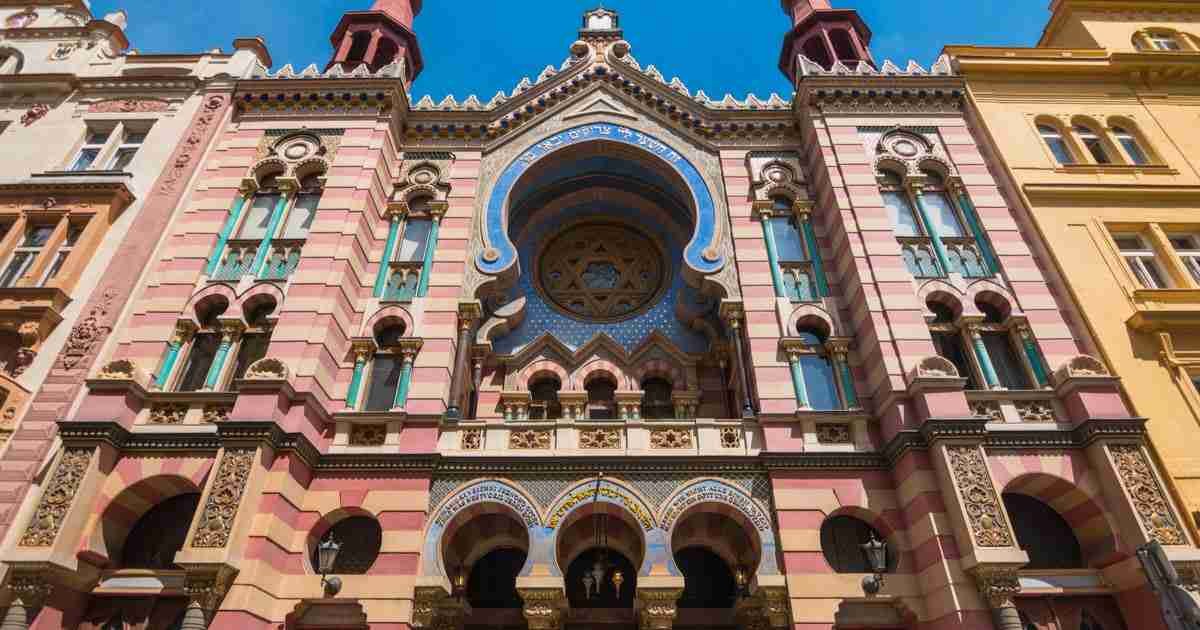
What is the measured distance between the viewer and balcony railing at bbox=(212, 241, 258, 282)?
16.5 m

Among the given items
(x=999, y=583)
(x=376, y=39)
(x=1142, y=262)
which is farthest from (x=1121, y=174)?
(x=376, y=39)

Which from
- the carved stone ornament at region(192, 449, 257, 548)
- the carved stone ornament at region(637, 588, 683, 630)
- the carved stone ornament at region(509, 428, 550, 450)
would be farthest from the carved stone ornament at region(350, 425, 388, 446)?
the carved stone ornament at region(637, 588, 683, 630)

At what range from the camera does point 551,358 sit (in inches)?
734

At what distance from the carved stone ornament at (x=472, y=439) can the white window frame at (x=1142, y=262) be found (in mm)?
17156

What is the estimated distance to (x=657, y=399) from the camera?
18.4 m

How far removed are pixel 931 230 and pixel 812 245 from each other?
320cm

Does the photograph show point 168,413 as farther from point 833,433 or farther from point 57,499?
point 833,433

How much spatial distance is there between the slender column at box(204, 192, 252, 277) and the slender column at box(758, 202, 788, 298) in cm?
1509

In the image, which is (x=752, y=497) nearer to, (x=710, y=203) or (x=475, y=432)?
(x=475, y=432)

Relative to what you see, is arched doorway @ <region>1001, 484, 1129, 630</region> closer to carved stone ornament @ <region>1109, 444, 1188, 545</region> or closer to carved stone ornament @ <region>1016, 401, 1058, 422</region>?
carved stone ornament @ <region>1109, 444, 1188, 545</region>

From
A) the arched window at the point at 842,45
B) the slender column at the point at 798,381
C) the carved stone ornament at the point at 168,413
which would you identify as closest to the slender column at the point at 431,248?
the carved stone ornament at the point at 168,413

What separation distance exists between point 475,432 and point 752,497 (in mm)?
6554

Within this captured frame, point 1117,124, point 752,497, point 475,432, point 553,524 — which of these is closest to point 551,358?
point 475,432

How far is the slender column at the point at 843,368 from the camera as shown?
585 inches
